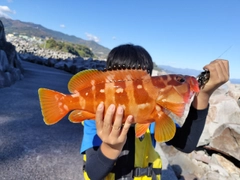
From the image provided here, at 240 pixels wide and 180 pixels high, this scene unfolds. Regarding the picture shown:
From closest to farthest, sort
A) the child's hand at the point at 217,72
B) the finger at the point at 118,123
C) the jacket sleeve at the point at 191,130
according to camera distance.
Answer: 1. the finger at the point at 118,123
2. the child's hand at the point at 217,72
3. the jacket sleeve at the point at 191,130

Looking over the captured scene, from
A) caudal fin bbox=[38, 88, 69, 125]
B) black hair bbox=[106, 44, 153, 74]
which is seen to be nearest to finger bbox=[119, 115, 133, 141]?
caudal fin bbox=[38, 88, 69, 125]

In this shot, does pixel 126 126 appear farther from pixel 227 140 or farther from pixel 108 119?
pixel 227 140

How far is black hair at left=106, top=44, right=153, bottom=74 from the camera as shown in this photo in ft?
6.00

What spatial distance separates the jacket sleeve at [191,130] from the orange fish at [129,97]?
497 mm

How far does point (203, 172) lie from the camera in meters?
5.02

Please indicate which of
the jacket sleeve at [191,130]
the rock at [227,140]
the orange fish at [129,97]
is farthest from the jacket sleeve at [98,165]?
the rock at [227,140]

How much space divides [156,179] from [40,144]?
2.63 m

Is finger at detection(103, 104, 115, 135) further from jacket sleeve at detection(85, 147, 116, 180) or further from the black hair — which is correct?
the black hair

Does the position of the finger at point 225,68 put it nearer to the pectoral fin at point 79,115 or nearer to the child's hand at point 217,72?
the child's hand at point 217,72

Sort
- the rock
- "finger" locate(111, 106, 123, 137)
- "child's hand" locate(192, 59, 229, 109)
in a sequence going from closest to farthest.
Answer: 1. "finger" locate(111, 106, 123, 137)
2. "child's hand" locate(192, 59, 229, 109)
3. the rock

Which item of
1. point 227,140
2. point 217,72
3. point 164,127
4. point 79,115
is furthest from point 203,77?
point 227,140

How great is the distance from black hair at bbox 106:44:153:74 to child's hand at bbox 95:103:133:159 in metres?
0.59

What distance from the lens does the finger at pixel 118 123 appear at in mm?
1277

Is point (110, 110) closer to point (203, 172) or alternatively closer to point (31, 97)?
point (203, 172)
